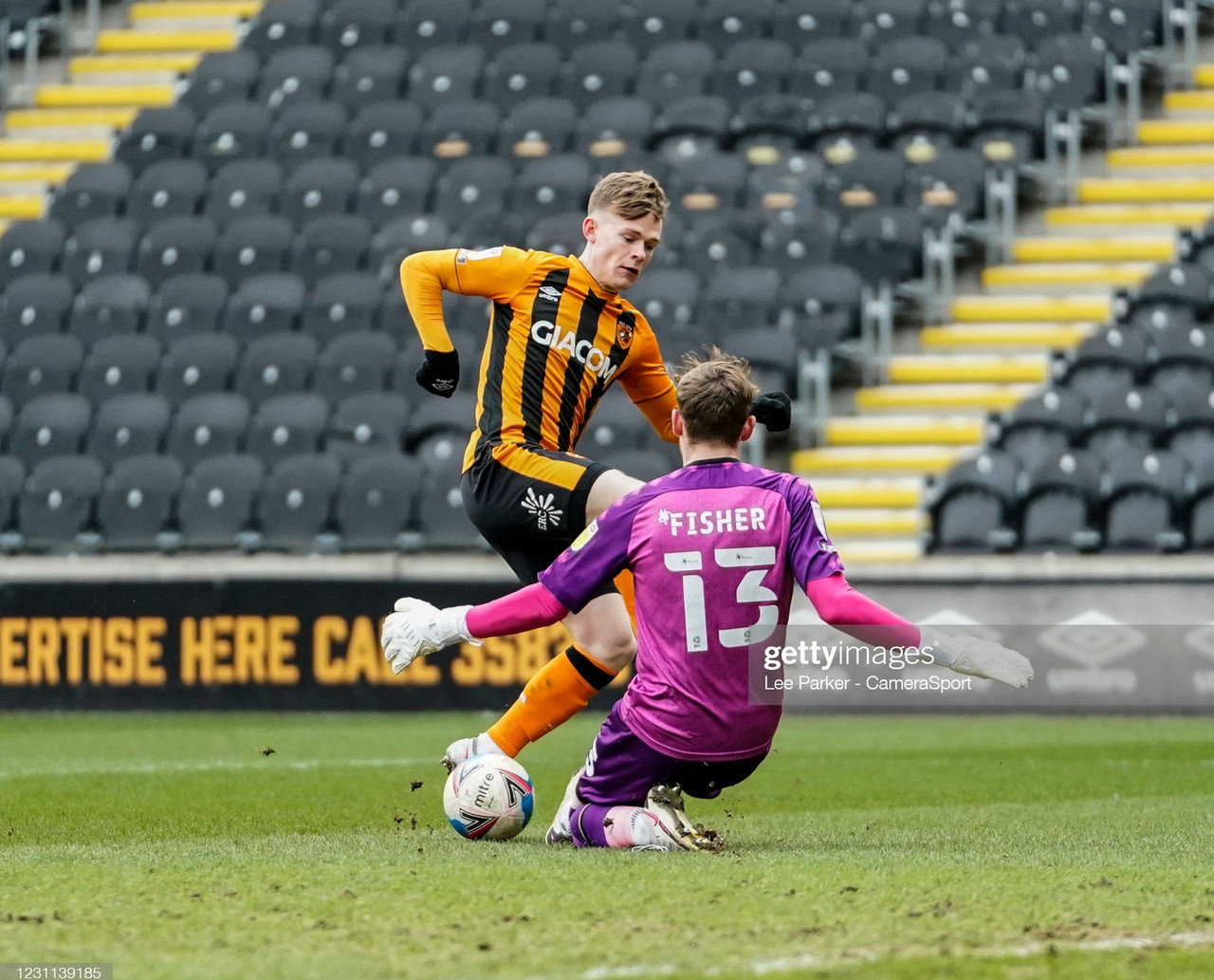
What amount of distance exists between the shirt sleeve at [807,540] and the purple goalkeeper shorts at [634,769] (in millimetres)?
583

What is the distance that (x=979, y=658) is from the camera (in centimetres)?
475

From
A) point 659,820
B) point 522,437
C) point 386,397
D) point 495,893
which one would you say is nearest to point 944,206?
point 386,397

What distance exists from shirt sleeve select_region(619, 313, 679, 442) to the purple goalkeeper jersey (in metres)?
1.27

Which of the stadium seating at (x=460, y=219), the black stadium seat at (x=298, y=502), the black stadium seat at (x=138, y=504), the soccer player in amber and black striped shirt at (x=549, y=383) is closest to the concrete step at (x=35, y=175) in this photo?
the stadium seating at (x=460, y=219)

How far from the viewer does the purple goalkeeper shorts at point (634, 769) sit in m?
5.24

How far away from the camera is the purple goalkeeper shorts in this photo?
5238 millimetres

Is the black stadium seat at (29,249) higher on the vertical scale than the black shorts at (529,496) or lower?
higher

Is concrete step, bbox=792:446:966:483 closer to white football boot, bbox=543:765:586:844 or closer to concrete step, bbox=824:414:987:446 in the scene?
concrete step, bbox=824:414:987:446

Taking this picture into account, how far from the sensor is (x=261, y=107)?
63.0 feet

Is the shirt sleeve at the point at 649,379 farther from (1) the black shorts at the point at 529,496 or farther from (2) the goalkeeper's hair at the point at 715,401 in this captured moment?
(2) the goalkeeper's hair at the point at 715,401

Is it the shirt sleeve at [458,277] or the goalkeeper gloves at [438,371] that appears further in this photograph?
the shirt sleeve at [458,277]

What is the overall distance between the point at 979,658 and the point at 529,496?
1730 mm

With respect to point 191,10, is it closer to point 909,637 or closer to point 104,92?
point 104,92

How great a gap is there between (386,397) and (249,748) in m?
5.09
